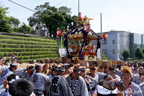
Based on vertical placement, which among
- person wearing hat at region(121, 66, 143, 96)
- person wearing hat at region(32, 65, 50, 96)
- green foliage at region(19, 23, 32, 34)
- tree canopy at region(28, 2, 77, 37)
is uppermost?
tree canopy at region(28, 2, 77, 37)

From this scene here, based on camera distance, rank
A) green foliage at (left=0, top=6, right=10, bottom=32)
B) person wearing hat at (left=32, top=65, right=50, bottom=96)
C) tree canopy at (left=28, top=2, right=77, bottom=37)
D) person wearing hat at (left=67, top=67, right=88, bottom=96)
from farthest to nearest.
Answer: tree canopy at (left=28, top=2, right=77, bottom=37), green foliage at (left=0, top=6, right=10, bottom=32), person wearing hat at (left=32, top=65, right=50, bottom=96), person wearing hat at (left=67, top=67, right=88, bottom=96)

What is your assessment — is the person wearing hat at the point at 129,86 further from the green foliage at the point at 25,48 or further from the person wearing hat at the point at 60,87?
the green foliage at the point at 25,48

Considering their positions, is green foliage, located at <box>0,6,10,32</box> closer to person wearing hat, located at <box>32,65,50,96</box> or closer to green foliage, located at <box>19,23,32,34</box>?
green foliage, located at <box>19,23,32,34</box>

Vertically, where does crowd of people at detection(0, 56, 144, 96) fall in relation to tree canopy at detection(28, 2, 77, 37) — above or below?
below

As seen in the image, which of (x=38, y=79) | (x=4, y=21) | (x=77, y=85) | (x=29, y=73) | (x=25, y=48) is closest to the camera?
(x=77, y=85)

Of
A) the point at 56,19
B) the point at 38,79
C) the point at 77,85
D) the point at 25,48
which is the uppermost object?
the point at 56,19

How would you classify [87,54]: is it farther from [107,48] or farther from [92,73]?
[107,48]

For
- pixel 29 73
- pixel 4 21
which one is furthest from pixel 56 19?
pixel 29 73

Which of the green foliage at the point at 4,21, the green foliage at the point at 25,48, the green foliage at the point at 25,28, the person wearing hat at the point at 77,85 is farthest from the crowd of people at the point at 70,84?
the green foliage at the point at 25,28

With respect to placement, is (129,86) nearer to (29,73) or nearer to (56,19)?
(29,73)

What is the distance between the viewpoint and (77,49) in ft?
62.0

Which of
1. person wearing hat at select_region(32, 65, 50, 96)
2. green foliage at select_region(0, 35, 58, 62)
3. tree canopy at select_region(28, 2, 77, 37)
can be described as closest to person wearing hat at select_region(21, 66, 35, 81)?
person wearing hat at select_region(32, 65, 50, 96)

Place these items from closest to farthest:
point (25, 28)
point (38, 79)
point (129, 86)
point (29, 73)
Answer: point (129, 86), point (38, 79), point (29, 73), point (25, 28)

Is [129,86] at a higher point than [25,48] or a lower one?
lower
